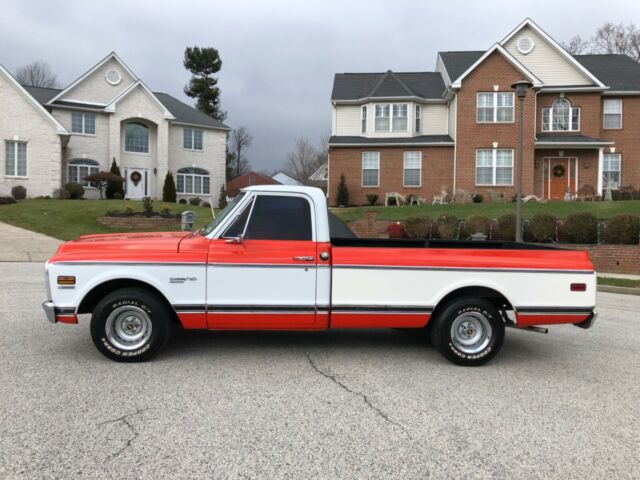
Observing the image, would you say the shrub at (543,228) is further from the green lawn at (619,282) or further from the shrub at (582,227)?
the green lawn at (619,282)

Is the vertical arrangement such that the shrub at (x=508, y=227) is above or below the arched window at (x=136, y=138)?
below

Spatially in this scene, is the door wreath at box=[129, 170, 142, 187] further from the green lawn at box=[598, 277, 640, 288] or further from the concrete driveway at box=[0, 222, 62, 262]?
the green lawn at box=[598, 277, 640, 288]

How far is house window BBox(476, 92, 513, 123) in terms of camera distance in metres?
28.7

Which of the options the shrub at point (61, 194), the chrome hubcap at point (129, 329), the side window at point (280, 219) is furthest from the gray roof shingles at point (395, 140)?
the chrome hubcap at point (129, 329)

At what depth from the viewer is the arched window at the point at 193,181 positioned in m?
38.9

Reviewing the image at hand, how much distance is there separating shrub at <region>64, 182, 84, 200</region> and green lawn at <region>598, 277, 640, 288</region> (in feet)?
93.3

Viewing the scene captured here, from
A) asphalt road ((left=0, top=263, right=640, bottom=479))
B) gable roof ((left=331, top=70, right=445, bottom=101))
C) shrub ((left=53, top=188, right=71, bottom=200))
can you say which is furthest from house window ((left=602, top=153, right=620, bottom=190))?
shrub ((left=53, top=188, right=71, bottom=200))

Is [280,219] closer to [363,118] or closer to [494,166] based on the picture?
[494,166]

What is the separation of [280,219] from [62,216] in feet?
70.6

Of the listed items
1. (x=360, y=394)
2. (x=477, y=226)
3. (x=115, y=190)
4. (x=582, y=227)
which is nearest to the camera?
(x=360, y=394)

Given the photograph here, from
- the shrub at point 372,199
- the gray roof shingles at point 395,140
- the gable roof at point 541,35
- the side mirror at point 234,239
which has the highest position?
the gable roof at point 541,35

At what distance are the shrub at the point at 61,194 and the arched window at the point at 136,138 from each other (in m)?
5.89

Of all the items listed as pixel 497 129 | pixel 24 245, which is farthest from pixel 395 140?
pixel 24 245

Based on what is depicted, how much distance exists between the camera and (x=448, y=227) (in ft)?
59.6
